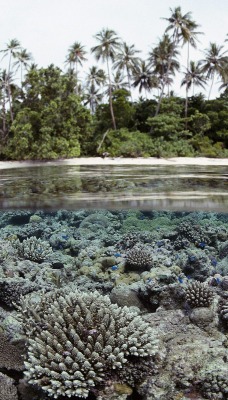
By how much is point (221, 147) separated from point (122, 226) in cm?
2471

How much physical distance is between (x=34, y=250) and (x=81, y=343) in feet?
16.3

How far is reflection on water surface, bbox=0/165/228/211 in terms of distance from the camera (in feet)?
36.2

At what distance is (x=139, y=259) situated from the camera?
360 inches

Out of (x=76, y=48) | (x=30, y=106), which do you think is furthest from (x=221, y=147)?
(x=76, y=48)

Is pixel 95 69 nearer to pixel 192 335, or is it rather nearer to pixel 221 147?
pixel 221 147

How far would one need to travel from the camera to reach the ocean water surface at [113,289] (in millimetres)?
5203

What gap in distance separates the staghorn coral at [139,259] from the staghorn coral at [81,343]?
3149 millimetres

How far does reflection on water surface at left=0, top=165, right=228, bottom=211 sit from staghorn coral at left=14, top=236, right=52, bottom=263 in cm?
149

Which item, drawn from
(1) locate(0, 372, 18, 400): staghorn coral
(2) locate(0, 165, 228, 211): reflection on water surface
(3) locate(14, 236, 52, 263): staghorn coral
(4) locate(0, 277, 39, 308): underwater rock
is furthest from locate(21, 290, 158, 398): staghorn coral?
(2) locate(0, 165, 228, 211): reflection on water surface

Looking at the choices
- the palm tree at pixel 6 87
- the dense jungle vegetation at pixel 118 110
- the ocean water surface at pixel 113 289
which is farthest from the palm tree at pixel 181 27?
the ocean water surface at pixel 113 289

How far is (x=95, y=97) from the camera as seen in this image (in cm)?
5447

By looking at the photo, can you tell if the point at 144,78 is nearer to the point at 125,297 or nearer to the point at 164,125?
the point at 164,125

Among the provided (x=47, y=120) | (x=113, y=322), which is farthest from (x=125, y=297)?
(x=47, y=120)

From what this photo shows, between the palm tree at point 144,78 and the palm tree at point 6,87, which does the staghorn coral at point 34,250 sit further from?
the palm tree at point 144,78
